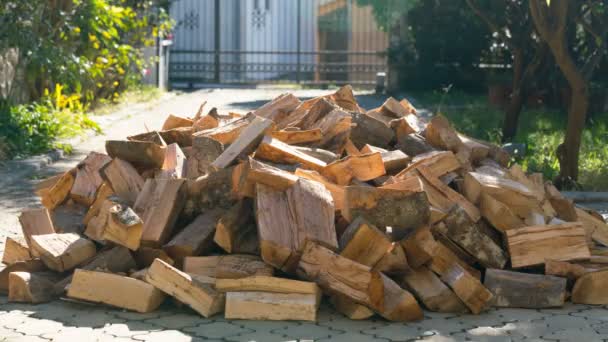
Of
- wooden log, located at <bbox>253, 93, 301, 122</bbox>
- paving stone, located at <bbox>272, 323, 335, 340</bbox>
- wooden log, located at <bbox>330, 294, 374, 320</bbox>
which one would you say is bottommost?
paving stone, located at <bbox>272, 323, 335, 340</bbox>

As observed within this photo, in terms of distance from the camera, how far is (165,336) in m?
4.82

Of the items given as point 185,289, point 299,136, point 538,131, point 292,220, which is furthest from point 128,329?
point 538,131

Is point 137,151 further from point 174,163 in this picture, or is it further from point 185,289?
point 185,289

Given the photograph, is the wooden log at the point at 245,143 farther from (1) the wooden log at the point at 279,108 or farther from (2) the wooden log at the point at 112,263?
(1) the wooden log at the point at 279,108

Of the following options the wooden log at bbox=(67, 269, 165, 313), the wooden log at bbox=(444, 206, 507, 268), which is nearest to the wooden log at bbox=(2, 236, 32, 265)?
the wooden log at bbox=(67, 269, 165, 313)

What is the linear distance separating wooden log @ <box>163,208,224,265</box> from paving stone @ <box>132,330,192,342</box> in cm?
75

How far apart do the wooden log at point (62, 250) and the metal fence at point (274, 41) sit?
19680 mm

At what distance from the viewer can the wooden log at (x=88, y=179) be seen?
646 cm

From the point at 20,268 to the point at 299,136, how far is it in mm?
1947

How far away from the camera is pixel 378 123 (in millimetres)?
6879

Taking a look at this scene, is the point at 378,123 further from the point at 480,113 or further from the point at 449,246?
the point at 480,113

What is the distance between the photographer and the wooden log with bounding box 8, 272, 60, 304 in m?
5.41

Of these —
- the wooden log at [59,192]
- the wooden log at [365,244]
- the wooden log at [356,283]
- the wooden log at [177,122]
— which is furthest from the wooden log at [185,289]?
the wooden log at [177,122]

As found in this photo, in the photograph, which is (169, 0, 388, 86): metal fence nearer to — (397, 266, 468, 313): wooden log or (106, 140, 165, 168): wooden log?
(106, 140, 165, 168): wooden log
